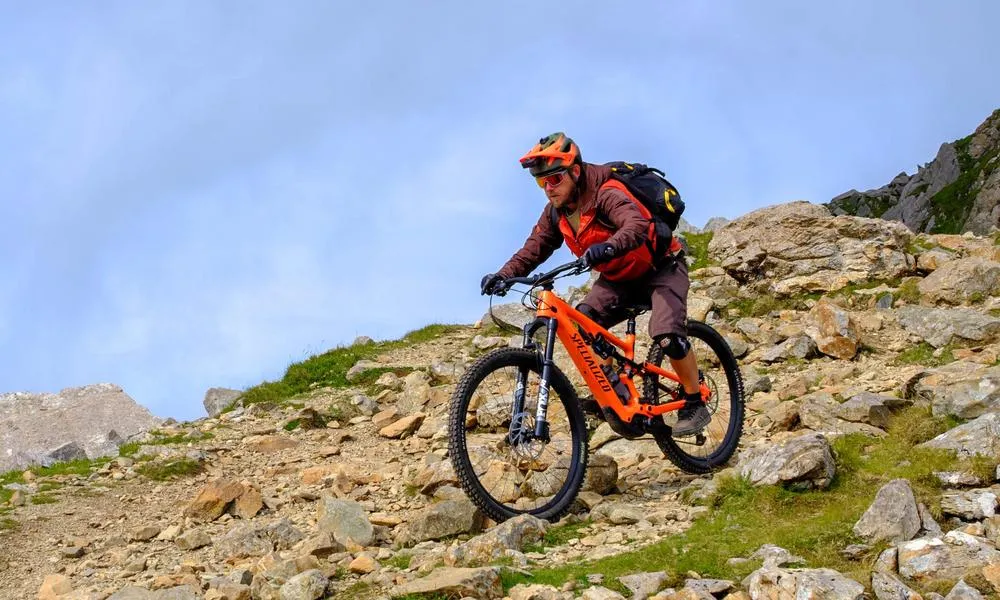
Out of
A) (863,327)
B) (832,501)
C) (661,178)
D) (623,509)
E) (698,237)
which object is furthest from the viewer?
(698,237)

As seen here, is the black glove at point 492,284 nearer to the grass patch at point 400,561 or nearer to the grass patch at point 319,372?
the grass patch at point 400,561

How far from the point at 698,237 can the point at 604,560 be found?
66.2 ft

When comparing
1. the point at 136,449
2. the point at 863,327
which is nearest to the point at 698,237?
the point at 863,327

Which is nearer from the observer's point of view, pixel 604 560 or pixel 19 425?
pixel 604 560

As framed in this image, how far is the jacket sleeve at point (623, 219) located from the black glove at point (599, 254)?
61 mm

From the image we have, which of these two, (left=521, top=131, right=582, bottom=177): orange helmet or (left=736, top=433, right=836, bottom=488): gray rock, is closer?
(left=736, top=433, right=836, bottom=488): gray rock

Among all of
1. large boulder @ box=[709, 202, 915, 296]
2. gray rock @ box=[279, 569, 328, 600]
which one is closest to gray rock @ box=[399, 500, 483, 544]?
gray rock @ box=[279, 569, 328, 600]

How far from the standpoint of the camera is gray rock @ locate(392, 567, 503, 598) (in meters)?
5.73

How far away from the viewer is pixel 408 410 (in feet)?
48.1

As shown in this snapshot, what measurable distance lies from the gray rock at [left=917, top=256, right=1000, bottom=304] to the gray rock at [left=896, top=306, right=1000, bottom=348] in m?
1.22

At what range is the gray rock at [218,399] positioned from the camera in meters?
17.9

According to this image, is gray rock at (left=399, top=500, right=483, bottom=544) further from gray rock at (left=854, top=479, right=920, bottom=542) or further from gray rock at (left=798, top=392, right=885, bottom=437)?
gray rock at (left=798, top=392, right=885, bottom=437)

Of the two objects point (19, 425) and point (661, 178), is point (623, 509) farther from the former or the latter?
point (19, 425)

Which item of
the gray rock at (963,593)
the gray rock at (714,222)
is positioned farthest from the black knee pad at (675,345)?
the gray rock at (714,222)
